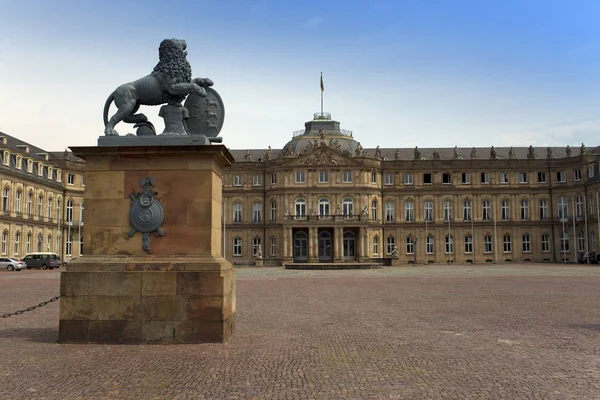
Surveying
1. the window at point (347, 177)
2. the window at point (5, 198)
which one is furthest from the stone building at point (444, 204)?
the window at point (5, 198)

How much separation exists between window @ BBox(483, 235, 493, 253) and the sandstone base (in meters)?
76.7

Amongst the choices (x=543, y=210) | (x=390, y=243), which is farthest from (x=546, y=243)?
(x=390, y=243)

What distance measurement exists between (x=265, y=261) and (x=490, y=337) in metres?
64.8

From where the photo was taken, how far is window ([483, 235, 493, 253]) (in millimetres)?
82938

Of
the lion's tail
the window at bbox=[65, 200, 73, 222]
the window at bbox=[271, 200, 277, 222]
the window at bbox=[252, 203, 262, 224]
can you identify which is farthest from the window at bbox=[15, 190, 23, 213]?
the lion's tail

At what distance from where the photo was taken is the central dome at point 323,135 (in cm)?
8231

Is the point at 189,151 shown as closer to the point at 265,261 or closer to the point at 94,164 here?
the point at 94,164

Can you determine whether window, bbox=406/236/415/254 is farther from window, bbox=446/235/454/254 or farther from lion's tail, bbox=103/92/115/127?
Result: lion's tail, bbox=103/92/115/127

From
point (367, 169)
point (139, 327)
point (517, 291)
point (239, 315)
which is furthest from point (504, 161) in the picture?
point (139, 327)

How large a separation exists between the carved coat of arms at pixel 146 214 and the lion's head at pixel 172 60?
2.30 meters

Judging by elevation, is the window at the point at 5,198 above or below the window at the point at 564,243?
above

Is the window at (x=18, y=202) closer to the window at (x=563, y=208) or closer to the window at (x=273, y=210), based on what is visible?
the window at (x=273, y=210)

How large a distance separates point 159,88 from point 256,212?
71.6m

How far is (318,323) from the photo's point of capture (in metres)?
14.9
